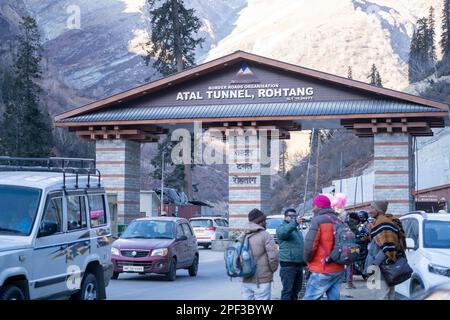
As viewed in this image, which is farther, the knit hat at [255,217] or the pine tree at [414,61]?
the pine tree at [414,61]

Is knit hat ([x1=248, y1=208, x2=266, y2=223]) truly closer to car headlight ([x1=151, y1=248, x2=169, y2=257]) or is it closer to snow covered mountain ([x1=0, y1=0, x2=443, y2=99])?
car headlight ([x1=151, y1=248, x2=169, y2=257])

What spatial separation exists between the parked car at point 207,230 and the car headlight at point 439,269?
25.6m

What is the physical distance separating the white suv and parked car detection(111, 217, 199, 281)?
6.62 m

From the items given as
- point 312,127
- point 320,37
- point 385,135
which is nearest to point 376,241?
point 385,135

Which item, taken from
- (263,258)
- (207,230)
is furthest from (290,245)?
(207,230)

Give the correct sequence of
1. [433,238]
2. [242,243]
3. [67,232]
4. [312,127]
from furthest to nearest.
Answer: [312,127], [433,238], [67,232], [242,243]

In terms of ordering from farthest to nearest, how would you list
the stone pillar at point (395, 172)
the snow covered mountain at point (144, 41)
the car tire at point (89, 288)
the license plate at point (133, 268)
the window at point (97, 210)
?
the snow covered mountain at point (144, 41) < the stone pillar at point (395, 172) < the license plate at point (133, 268) < the window at point (97, 210) < the car tire at point (89, 288)

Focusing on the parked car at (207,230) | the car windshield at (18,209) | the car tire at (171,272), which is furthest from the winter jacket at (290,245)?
the parked car at (207,230)

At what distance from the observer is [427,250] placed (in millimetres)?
13891

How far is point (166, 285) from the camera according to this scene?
19.1 m

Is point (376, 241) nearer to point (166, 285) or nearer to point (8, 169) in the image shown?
point (8, 169)

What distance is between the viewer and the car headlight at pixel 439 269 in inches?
514

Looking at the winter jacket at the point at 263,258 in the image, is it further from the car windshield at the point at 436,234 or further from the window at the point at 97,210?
the car windshield at the point at 436,234
